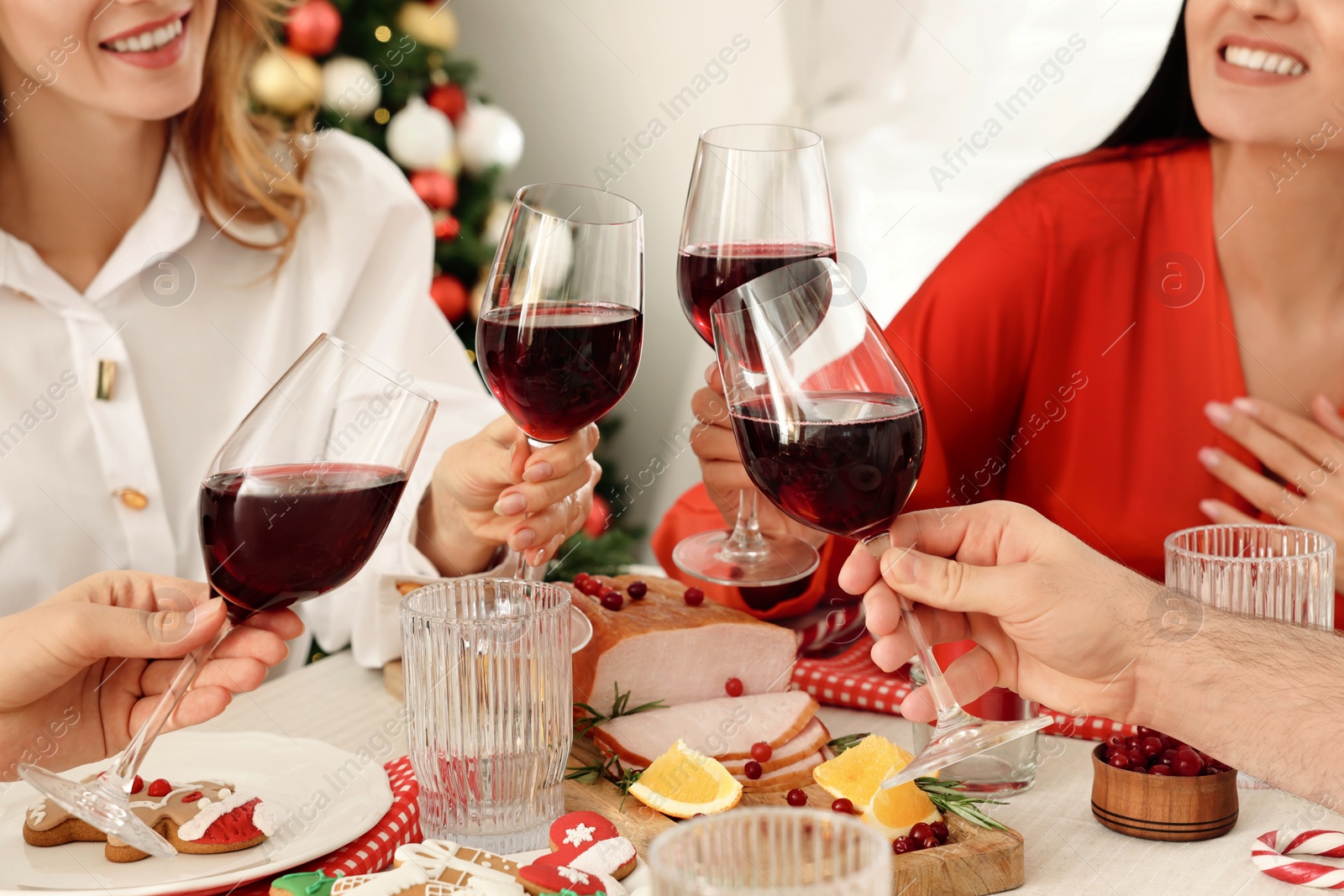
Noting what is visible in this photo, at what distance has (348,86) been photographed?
→ 3.07 metres

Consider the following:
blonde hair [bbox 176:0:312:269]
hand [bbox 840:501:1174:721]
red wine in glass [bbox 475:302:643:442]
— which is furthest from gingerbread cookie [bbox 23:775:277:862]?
blonde hair [bbox 176:0:312:269]

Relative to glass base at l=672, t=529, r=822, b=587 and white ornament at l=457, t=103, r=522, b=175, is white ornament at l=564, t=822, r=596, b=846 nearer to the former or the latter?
glass base at l=672, t=529, r=822, b=587

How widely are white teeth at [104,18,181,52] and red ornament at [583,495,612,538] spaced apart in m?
1.97

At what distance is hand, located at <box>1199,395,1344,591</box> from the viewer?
5.92ft

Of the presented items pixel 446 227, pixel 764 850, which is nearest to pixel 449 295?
pixel 446 227

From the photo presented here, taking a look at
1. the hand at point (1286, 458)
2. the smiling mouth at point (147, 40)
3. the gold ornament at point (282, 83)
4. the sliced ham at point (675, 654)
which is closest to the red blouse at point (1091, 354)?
the hand at point (1286, 458)

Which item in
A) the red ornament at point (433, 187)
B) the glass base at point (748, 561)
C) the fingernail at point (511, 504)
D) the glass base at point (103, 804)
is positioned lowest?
the glass base at point (103, 804)

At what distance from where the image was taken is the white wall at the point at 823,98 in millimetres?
3305

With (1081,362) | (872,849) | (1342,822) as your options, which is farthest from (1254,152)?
(872,849)

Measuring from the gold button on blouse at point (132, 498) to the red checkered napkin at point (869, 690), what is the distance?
1065 millimetres

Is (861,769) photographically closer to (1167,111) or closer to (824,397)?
(824,397)

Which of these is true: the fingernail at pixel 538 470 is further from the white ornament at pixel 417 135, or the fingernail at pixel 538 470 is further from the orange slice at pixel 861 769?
the white ornament at pixel 417 135

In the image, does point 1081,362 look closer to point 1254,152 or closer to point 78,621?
point 1254,152

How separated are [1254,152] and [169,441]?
1.95 m
